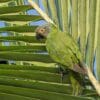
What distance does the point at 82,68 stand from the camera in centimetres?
92

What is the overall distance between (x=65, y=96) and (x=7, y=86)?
18 centimetres

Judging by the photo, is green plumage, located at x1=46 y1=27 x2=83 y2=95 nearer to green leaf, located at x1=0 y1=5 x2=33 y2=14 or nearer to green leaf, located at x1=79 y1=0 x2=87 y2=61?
green leaf, located at x1=79 y1=0 x2=87 y2=61

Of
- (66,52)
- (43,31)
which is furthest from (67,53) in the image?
(43,31)

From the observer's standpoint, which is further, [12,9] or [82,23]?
[12,9]

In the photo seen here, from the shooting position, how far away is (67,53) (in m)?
0.96

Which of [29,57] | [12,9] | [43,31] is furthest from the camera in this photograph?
[12,9]

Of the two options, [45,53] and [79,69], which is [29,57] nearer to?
[45,53]

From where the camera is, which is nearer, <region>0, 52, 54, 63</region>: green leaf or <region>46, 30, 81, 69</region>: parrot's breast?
<region>46, 30, 81, 69</region>: parrot's breast

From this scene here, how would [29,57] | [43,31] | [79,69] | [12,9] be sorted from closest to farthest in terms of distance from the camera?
[79,69]
[43,31]
[29,57]
[12,9]

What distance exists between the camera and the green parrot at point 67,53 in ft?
3.06

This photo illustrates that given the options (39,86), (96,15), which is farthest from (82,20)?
(39,86)

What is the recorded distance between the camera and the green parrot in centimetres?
93

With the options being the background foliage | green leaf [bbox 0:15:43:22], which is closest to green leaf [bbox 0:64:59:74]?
the background foliage

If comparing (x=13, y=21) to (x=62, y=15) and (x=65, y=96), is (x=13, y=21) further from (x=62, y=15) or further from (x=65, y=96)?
(x=65, y=96)
